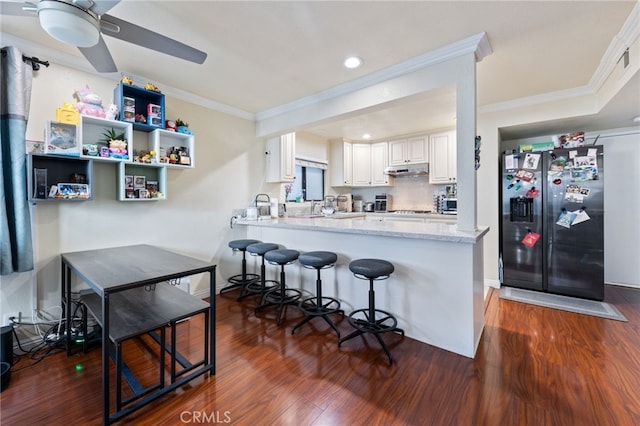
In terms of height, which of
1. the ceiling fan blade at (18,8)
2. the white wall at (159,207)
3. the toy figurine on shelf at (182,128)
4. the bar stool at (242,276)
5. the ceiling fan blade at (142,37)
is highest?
the ceiling fan blade at (142,37)

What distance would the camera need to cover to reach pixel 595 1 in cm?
175

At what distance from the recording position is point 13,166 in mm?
2018

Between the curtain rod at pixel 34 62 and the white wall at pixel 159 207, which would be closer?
the curtain rod at pixel 34 62

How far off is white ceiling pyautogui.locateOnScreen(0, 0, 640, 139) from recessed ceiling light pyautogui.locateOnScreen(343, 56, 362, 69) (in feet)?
0.26

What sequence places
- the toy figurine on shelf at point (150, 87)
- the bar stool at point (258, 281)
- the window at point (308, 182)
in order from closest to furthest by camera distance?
the toy figurine on shelf at point (150, 87) → the bar stool at point (258, 281) → the window at point (308, 182)

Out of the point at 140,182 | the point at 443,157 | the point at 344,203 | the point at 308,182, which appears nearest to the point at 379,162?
the point at 344,203

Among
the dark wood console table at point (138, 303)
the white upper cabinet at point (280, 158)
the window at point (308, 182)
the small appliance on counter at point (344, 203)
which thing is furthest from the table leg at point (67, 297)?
the small appliance on counter at point (344, 203)

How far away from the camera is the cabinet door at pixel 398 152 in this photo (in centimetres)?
517

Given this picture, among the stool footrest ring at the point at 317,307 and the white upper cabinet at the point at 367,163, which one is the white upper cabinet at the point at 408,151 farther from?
the stool footrest ring at the point at 317,307

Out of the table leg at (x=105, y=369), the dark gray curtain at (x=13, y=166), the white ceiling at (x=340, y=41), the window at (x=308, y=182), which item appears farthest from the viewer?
the window at (x=308, y=182)

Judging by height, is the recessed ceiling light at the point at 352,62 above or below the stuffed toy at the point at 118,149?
above

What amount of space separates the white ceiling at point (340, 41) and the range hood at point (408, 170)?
181 centimetres

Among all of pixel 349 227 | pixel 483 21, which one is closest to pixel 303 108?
pixel 349 227

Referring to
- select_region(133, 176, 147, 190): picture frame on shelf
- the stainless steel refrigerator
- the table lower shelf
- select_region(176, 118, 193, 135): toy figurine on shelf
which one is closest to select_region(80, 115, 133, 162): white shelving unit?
select_region(133, 176, 147, 190): picture frame on shelf
